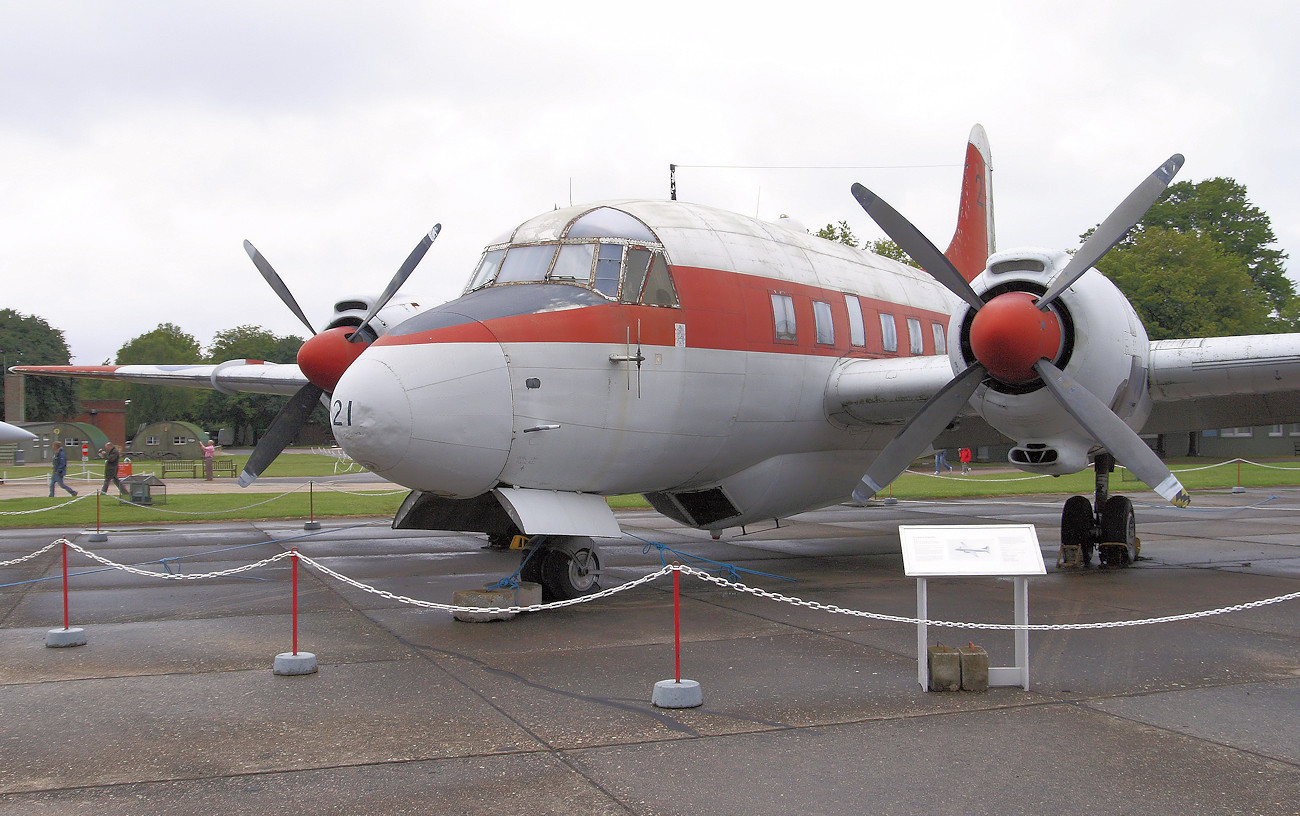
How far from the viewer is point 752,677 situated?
23.7 ft

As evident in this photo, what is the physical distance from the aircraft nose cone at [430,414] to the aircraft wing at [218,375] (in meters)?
9.31

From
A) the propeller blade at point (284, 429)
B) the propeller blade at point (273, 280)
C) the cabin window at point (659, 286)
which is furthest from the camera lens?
the propeller blade at point (273, 280)

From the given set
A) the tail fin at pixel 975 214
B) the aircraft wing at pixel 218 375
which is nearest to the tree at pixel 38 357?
the aircraft wing at pixel 218 375

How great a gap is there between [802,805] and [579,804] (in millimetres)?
1037

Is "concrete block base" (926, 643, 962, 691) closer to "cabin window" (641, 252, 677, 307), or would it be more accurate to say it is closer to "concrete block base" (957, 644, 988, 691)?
"concrete block base" (957, 644, 988, 691)

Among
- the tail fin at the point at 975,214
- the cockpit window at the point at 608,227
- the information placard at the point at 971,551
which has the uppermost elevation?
the tail fin at the point at 975,214

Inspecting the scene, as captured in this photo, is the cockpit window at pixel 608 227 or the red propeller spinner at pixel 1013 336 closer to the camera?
the red propeller spinner at pixel 1013 336

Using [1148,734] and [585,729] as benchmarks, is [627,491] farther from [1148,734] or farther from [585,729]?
[1148,734]

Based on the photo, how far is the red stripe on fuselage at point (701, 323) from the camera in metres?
9.22

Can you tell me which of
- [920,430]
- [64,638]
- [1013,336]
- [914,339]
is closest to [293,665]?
[64,638]

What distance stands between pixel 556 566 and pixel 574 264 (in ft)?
9.95

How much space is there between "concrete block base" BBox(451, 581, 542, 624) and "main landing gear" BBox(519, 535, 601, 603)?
0.38 metres

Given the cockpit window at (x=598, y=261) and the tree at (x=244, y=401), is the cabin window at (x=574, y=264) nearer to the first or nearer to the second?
the cockpit window at (x=598, y=261)

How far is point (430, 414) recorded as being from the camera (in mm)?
8562
